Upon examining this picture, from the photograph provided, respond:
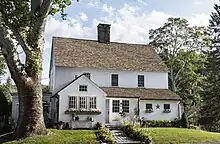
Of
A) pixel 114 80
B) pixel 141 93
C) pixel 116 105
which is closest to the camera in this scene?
pixel 116 105

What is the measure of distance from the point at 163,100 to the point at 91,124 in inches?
313

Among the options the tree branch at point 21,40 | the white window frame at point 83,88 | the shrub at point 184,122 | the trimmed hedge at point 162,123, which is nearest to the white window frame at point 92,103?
the white window frame at point 83,88

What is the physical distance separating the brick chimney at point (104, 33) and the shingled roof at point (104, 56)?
59cm

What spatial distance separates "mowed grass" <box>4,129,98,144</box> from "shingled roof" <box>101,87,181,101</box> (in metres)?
7.81

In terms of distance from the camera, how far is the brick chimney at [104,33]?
35.5 m

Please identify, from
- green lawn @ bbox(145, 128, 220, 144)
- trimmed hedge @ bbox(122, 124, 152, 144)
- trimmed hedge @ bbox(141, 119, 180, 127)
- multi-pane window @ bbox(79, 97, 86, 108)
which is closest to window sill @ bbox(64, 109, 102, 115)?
multi-pane window @ bbox(79, 97, 86, 108)

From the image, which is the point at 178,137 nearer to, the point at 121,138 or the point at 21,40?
the point at 121,138

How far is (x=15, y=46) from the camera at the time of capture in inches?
781

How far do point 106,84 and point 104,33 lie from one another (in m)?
6.67

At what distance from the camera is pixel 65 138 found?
67.7 ft

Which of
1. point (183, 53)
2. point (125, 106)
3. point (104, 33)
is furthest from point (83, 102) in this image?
point (183, 53)

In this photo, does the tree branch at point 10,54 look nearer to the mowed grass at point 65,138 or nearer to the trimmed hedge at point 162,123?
the mowed grass at point 65,138

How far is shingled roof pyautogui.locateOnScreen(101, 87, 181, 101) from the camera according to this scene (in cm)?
3023

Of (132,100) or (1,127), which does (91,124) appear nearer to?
(132,100)
